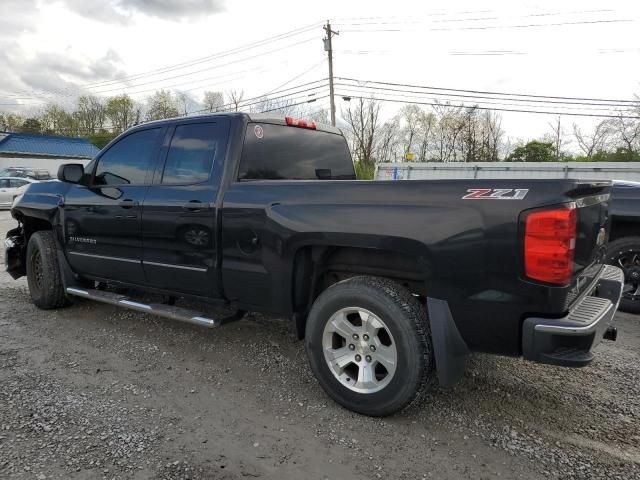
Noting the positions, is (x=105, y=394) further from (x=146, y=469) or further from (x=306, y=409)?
(x=306, y=409)

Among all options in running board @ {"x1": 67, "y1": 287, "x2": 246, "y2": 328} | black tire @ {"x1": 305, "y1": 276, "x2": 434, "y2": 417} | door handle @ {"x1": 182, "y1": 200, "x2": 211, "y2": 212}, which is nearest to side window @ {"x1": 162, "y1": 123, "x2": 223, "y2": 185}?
door handle @ {"x1": 182, "y1": 200, "x2": 211, "y2": 212}

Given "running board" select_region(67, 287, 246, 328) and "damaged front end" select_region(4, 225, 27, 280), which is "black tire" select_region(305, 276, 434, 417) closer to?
"running board" select_region(67, 287, 246, 328)

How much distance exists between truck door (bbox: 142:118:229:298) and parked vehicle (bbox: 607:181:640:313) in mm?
4373

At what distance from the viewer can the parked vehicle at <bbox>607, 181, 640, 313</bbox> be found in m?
5.16

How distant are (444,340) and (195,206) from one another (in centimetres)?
206

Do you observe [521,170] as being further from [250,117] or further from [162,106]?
[162,106]

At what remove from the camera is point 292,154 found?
3.93 meters

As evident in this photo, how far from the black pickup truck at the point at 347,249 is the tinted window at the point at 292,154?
16 millimetres

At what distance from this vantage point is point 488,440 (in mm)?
2707

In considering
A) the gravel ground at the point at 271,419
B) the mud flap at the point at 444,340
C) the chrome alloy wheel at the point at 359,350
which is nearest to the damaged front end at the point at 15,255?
the gravel ground at the point at 271,419

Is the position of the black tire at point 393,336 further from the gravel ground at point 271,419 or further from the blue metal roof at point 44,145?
the blue metal roof at point 44,145

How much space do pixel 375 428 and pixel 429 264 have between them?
3.50 ft

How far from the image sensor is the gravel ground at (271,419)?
8.10 ft

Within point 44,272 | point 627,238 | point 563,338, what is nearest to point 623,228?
point 627,238
